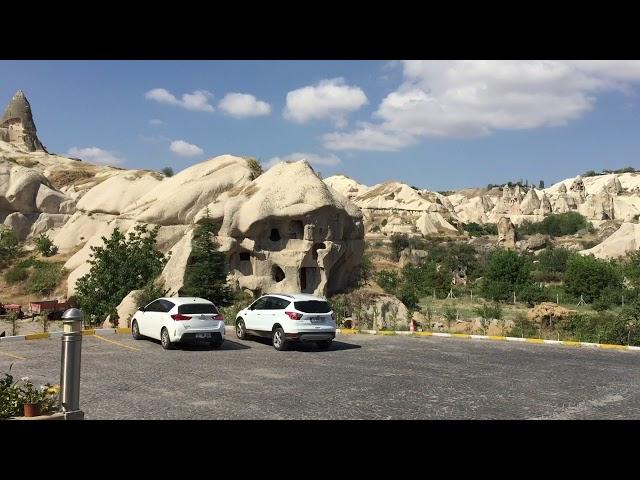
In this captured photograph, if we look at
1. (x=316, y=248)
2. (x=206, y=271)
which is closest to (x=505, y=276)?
(x=316, y=248)

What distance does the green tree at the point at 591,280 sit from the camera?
46500 millimetres

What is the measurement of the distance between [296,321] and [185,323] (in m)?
3.17

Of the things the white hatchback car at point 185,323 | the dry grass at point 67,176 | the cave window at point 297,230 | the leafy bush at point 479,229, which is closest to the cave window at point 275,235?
the cave window at point 297,230

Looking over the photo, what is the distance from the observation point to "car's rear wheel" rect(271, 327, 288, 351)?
17094mm

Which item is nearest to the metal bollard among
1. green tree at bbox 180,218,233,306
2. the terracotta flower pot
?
the terracotta flower pot

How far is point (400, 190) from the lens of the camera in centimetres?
15825

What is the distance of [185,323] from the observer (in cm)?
1664

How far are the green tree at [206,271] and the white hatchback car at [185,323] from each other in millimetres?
9449

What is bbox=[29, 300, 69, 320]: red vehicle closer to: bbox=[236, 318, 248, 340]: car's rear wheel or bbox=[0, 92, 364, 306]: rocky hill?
bbox=[0, 92, 364, 306]: rocky hill

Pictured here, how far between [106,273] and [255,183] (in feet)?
32.3

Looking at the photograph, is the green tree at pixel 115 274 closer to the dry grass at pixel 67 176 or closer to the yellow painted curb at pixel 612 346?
the yellow painted curb at pixel 612 346

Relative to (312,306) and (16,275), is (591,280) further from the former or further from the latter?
(16,275)
